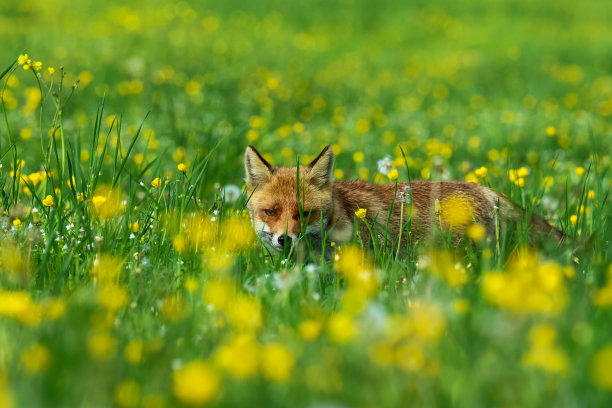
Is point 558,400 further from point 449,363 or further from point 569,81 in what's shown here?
point 569,81

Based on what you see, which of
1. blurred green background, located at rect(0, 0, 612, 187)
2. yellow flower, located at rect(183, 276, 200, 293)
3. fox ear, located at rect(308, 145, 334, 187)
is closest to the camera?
yellow flower, located at rect(183, 276, 200, 293)

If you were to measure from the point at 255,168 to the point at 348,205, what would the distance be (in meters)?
0.83

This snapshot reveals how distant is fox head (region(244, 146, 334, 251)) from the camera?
16.5ft

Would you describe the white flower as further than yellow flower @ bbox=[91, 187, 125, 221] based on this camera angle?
Yes

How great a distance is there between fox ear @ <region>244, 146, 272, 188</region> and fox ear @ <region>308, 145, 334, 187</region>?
1.25ft

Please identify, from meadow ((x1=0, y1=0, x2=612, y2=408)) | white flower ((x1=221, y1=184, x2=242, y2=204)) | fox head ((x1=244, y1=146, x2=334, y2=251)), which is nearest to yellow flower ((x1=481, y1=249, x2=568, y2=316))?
meadow ((x1=0, y1=0, x2=612, y2=408))

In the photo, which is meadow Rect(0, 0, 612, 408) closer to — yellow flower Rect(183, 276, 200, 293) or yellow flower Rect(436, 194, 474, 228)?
yellow flower Rect(183, 276, 200, 293)

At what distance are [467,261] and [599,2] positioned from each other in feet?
102

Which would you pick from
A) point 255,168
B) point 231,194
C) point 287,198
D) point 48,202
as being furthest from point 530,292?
point 231,194

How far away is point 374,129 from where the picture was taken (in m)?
10.3

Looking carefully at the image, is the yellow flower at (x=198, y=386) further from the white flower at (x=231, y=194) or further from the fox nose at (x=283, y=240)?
the white flower at (x=231, y=194)

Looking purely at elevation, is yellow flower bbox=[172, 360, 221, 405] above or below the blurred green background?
below

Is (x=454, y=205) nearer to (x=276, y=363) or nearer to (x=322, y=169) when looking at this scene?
(x=322, y=169)

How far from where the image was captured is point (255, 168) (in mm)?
5469
